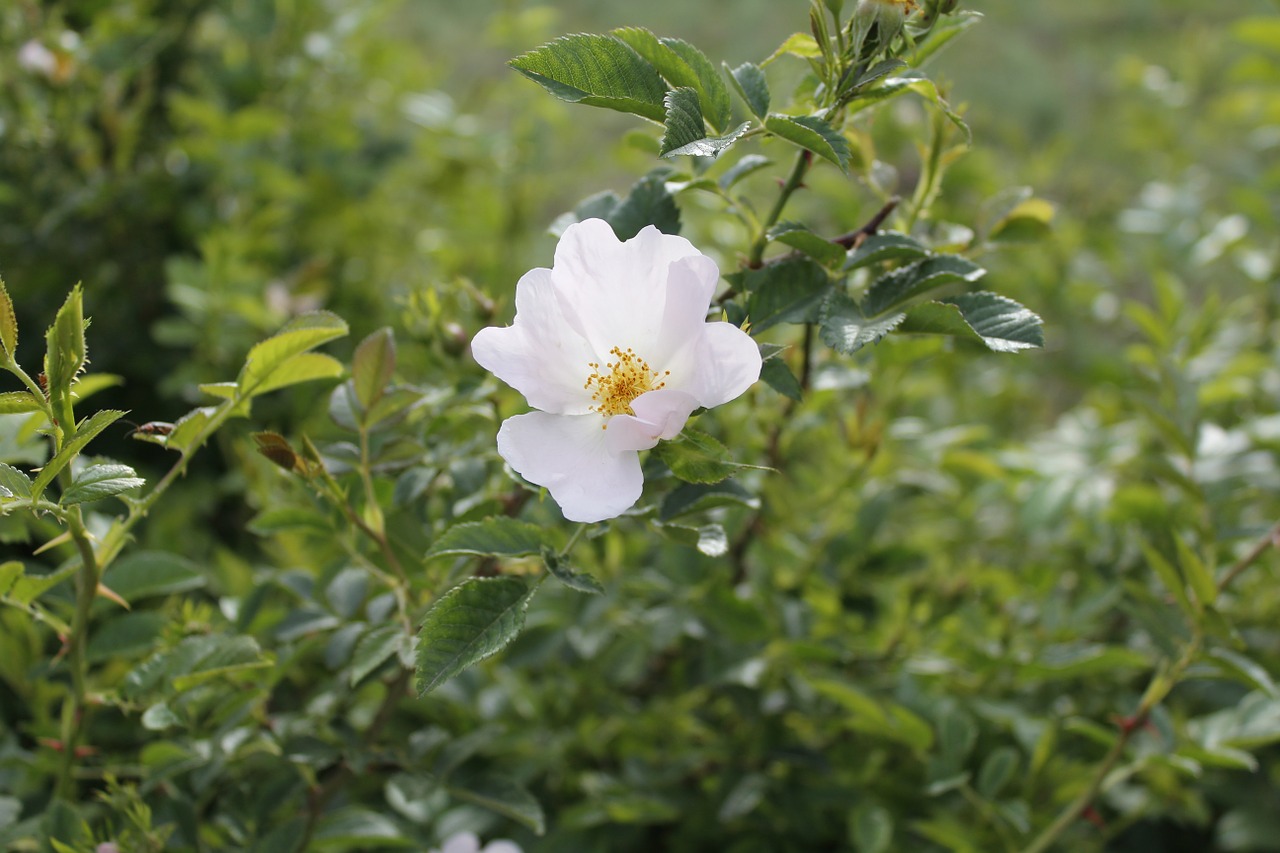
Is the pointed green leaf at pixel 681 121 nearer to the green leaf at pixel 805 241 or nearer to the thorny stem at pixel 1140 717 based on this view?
the green leaf at pixel 805 241

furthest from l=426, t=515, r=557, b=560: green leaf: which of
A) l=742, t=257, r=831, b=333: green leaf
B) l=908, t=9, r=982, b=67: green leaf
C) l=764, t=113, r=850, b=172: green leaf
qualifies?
l=908, t=9, r=982, b=67: green leaf

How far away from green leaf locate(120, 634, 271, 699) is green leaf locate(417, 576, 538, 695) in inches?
8.8

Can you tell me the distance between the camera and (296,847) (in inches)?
34.8

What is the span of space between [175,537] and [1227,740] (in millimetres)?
1336

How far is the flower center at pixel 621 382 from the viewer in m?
0.73

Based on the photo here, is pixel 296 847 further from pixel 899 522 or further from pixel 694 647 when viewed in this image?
pixel 899 522

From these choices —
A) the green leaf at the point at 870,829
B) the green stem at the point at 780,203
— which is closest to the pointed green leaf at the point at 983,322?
the green stem at the point at 780,203

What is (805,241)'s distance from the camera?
2.49ft

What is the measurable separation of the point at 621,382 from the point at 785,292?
0.16 m

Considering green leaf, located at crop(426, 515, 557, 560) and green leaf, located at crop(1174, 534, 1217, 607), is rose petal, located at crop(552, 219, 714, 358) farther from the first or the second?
green leaf, located at crop(1174, 534, 1217, 607)

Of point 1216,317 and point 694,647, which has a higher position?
point 1216,317

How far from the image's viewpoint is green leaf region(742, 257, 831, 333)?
78 cm

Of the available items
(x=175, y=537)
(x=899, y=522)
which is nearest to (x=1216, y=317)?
(x=899, y=522)

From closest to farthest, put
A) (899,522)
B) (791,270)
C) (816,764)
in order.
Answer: (791,270)
(816,764)
(899,522)
